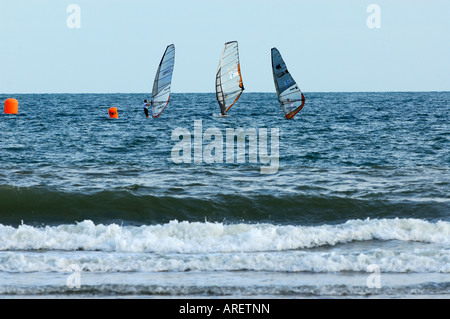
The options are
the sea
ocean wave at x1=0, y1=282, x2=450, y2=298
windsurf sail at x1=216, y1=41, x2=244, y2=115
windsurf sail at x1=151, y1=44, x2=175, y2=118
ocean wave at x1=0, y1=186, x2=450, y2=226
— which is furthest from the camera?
windsurf sail at x1=216, y1=41, x2=244, y2=115

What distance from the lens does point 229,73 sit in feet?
122

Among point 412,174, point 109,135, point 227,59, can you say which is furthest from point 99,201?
point 227,59

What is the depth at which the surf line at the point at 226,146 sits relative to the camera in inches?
883

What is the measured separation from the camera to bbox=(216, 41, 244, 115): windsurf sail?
3616 cm

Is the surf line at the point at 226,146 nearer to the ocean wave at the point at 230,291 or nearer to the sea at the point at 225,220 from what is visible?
the sea at the point at 225,220

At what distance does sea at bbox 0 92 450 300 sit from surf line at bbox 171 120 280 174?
5.0 inches

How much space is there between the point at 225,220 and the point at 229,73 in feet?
78.5

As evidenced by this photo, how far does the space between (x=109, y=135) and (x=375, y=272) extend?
85.8 feet

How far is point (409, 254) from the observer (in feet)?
32.4

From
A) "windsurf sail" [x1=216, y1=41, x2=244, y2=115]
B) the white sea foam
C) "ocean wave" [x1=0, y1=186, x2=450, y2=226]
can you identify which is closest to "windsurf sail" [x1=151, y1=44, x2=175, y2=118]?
"windsurf sail" [x1=216, y1=41, x2=244, y2=115]

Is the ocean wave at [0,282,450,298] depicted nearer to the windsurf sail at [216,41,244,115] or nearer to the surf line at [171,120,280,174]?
the surf line at [171,120,280,174]

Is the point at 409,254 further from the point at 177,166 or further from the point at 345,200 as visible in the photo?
the point at 177,166

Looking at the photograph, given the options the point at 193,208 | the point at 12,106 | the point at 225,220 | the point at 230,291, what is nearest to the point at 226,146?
the point at 193,208
